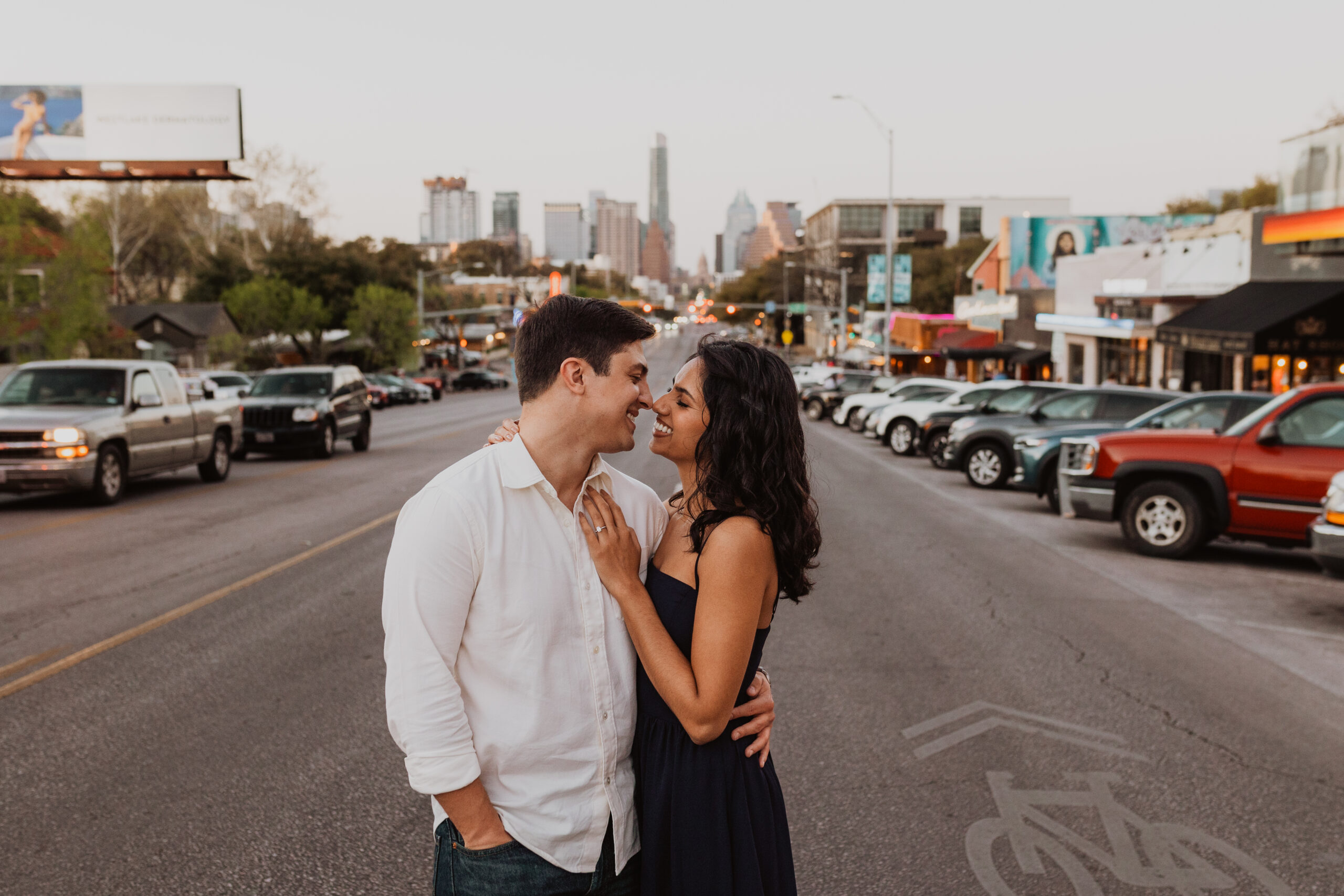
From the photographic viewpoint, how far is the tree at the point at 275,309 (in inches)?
2259

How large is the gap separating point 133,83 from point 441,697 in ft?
110

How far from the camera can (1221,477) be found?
11461 mm

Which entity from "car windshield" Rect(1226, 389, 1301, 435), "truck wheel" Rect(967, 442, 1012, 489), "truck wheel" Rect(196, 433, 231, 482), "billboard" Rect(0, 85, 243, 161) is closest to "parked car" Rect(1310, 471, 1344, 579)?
"car windshield" Rect(1226, 389, 1301, 435)

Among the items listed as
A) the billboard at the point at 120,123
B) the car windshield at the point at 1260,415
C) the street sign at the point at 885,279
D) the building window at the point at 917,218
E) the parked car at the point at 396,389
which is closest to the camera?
the car windshield at the point at 1260,415

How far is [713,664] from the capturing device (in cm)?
244

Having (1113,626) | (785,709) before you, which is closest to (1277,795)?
(785,709)

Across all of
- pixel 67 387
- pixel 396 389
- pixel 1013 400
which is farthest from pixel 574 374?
pixel 396 389

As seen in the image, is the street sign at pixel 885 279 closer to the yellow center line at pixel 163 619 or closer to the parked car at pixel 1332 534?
the yellow center line at pixel 163 619

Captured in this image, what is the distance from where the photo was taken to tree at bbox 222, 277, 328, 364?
188ft

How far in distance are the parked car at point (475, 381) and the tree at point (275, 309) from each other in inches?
603

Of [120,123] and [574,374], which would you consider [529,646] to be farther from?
[120,123]

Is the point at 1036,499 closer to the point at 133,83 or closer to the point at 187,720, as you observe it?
the point at 187,720

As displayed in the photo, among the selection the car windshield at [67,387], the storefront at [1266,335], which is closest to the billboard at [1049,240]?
the storefront at [1266,335]

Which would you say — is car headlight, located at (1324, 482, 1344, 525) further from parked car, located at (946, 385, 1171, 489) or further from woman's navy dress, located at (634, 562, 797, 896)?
parked car, located at (946, 385, 1171, 489)
